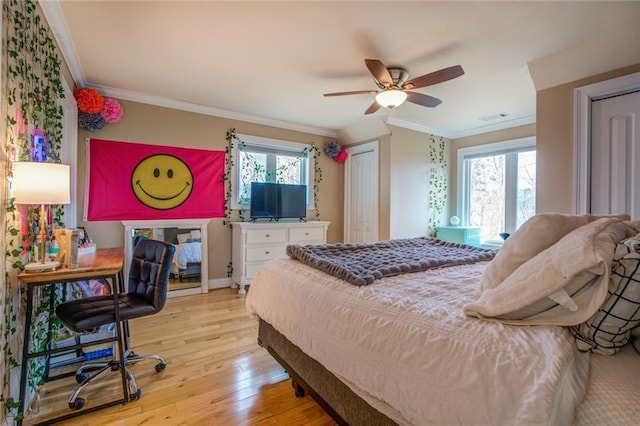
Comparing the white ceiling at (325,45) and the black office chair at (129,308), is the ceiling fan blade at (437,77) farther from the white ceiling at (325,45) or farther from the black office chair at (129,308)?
the black office chair at (129,308)

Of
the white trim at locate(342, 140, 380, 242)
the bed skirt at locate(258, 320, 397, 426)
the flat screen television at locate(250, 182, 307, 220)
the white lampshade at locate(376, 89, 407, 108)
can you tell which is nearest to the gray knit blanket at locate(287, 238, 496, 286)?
the bed skirt at locate(258, 320, 397, 426)

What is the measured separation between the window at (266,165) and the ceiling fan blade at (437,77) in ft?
7.90

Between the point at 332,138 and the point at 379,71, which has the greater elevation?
the point at 332,138

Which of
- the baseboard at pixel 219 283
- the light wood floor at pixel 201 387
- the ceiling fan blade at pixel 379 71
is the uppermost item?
the ceiling fan blade at pixel 379 71

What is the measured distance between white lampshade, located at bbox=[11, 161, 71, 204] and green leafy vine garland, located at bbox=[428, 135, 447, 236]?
186 inches

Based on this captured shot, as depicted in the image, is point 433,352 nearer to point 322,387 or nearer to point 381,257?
point 322,387

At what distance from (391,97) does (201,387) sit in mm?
2764

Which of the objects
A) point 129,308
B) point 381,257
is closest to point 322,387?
point 381,257

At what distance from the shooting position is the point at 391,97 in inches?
109

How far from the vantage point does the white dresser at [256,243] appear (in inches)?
154

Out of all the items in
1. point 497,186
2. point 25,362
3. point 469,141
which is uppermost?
point 469,141

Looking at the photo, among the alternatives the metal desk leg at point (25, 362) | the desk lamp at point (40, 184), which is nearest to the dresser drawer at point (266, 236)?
the desk lamp at point (40, 184)

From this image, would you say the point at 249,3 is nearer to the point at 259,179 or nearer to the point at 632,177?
the point at 259,179

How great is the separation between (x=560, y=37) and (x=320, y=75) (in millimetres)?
1965
